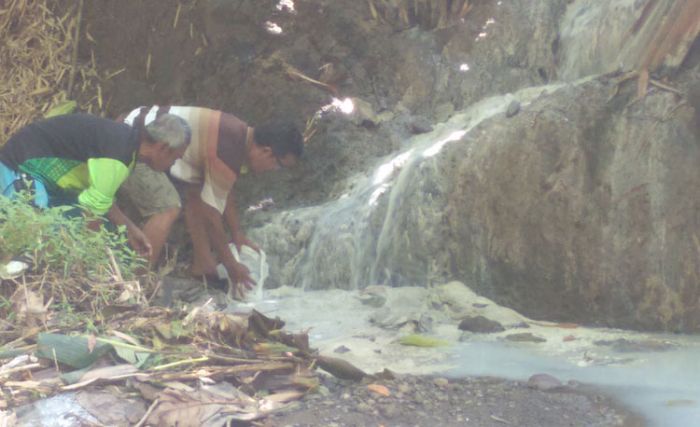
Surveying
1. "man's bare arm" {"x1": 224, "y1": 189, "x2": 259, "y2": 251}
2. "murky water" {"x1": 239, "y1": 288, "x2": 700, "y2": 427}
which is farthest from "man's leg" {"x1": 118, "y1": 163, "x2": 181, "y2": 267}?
"murky water" {"x1": 239, "y1": 288, "x2": 700, "y2": 427}

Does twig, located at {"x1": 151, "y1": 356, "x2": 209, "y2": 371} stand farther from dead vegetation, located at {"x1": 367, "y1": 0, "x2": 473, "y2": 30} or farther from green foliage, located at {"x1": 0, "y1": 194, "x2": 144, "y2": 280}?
dead vegetation, located at {"x1": 367, "y1": 0, "x2": 473, "y2": 30}

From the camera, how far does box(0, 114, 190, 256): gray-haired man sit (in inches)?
173

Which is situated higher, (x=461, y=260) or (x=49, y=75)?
(x=49, y=75)

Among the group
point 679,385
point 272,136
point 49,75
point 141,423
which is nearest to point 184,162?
point 272,136

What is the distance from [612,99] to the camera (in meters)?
5.10

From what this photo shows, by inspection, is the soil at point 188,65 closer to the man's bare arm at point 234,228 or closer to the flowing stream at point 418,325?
the flowing stream at point 418,325

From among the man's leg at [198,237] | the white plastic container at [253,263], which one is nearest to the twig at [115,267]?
the man's leg at [198,237]

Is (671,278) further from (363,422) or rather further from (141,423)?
(141,423)

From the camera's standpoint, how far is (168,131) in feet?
15.5

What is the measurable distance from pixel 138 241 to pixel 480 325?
1.90 metres

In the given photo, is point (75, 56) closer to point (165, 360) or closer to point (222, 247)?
point (222, 247)

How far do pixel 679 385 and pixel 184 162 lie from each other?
3.25 meters

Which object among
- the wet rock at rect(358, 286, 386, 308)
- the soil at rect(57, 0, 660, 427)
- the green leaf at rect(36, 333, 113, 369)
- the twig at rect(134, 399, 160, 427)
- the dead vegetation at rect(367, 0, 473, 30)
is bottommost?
the twig at rect(134, 399, 160, 427)

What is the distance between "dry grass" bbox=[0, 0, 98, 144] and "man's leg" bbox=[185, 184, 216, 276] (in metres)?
1.96
